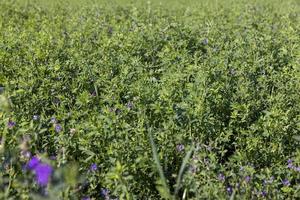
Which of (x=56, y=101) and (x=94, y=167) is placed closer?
(x=94, y=167)

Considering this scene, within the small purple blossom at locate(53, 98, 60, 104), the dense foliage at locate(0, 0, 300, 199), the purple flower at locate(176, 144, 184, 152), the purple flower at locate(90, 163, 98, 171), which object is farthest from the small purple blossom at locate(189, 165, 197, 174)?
the small purple blossom at locate(53, 98, 60, 104)

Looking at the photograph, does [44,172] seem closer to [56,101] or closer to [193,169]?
[193,169]

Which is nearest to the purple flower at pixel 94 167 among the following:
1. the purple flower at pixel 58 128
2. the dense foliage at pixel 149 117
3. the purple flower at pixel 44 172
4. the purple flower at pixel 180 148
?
the dense foliage at pixel 149 117

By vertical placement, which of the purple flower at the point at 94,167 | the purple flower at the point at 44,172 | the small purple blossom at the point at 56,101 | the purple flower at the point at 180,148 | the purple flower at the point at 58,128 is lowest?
the small purple blossom at the point at 56,101

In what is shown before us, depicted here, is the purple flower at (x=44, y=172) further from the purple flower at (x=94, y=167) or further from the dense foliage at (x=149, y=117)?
the purple flower at (x=94, y=167)

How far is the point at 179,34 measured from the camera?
557cm

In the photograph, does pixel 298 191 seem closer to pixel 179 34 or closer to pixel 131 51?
pixel 131 51

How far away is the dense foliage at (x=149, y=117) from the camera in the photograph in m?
2.58

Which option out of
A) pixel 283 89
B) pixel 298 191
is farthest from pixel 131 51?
pixel 298 191

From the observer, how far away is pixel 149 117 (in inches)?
138

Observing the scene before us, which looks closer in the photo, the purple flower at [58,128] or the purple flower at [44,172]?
the purple flower at [44,172]

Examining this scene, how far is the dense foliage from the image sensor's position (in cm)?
258

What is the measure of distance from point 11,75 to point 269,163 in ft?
8.63

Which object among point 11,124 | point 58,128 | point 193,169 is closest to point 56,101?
point 58,128
